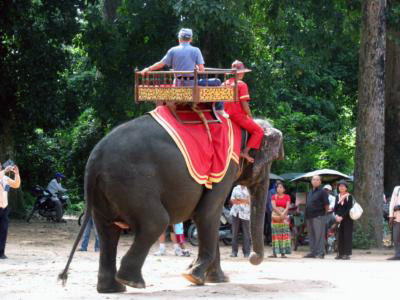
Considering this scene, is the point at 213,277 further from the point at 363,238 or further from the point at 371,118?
the point at 371,118

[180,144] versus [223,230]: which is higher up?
[180,144]

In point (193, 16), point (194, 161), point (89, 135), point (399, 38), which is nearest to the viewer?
point (194, 161)

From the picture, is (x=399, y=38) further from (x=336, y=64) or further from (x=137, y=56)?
(x=336, y=64)

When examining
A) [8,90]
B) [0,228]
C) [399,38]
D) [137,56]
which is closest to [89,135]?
[8,90]

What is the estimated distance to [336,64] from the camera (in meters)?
35.2

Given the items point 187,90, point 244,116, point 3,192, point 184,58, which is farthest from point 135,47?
point 187,90

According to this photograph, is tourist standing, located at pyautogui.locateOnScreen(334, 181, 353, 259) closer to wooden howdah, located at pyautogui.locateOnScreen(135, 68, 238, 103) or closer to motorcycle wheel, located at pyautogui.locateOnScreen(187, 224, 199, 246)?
motorcycle wheel, located at pyautogui.locateOnScreen(187, 224, 199, 246)

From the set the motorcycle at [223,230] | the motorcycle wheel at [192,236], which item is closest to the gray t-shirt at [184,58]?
the motorcycle at [223,230]

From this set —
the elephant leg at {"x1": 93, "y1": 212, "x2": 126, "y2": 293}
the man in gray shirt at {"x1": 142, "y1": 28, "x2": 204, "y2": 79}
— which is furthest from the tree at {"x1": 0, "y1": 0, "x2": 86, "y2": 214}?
the elephant leg at {"x1": 93, "y1": 212, "x2": 126, "y2": 293}

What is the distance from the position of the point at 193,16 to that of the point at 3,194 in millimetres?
7058

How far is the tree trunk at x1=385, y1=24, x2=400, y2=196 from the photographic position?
24.4 m

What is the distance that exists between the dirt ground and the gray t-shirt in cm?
280

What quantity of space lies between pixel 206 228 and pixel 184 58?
87.0 inches

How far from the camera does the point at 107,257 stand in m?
11.3
